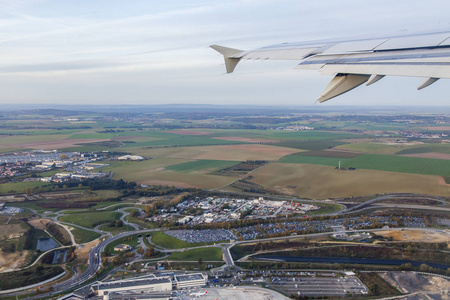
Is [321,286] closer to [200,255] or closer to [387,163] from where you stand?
[200,255]

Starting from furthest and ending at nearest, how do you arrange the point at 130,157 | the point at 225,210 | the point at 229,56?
1. the point at 130,157
2. the point at 225,210
3. the point at 229,56

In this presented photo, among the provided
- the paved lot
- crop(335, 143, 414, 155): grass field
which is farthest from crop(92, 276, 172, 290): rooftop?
crop(335, 143, 414, 155): grass field

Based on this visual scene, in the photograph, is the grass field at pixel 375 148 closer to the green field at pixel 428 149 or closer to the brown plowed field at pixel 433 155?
the green field at pixel 428 149

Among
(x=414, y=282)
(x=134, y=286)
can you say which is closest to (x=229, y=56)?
(x=134, y=286)

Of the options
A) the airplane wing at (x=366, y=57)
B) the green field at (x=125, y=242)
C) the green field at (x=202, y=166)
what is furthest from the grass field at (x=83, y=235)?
the airplane wing at (x=366, y=57)

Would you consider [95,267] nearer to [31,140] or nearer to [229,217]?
[229,217]
